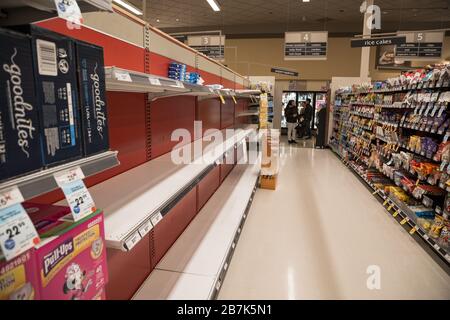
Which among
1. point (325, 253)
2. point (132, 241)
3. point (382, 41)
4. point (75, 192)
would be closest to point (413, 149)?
point (325, 253)

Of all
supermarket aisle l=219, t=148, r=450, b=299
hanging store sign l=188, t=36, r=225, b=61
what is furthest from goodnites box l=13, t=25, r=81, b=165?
hanging store sign l=188, t=36, r=225, b=61

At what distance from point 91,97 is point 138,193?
2.62 ft

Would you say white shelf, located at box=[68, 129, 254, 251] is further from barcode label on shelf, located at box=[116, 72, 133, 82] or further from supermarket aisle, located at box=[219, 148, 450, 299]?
supermarket aisle, located at box=[219, 148, 450, 299]

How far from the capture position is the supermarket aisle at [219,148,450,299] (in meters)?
2.46

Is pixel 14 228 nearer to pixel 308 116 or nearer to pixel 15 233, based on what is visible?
pixel 15 233

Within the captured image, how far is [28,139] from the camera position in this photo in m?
0.74

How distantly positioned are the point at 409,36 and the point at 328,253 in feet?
25.2

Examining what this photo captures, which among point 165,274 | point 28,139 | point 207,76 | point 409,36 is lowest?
point 165,274

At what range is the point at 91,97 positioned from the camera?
96cm

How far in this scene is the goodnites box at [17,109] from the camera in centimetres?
68

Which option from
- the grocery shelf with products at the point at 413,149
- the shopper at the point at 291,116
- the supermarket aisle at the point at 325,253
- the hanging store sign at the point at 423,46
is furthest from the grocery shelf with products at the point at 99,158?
the shopper at the point at 291,116

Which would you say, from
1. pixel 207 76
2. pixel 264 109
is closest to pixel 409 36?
pixel 264 109

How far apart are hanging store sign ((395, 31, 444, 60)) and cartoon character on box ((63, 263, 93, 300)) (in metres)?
9.40

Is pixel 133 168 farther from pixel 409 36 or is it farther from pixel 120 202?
pixel 409 36
